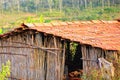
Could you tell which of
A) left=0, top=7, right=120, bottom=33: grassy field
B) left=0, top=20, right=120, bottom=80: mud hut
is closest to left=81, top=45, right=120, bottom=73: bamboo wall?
left=0, top=20, right=120, bottom=80: mud hut

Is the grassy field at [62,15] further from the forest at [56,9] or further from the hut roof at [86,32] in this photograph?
the hut roof at [86,32]

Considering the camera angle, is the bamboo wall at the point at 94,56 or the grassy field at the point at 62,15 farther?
the grassy field at the point at 62,15

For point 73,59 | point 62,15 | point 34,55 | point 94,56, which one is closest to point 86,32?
point 94,56

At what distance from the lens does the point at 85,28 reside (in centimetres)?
1444

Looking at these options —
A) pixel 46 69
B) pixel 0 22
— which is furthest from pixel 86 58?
pixel 0 22

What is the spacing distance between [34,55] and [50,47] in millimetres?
783

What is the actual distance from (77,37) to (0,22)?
133ft

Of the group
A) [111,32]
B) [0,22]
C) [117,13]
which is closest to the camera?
[111,32]

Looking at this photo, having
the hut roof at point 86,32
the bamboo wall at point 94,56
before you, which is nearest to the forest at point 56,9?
the hut roof at point 86,32

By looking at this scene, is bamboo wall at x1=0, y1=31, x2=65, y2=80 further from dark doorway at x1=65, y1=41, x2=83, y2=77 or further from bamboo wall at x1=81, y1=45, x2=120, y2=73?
dark doorway at x1=65, y1=41, x2=83, y2=77

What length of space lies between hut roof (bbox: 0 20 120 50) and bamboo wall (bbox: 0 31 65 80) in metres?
0.35

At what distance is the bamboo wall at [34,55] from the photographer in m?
12.8

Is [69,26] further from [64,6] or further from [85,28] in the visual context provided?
[64,6]

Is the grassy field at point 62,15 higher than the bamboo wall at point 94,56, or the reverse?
the bamboo wall at point 94,56
